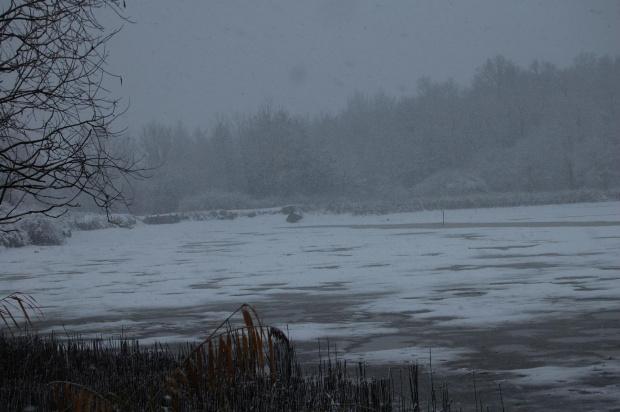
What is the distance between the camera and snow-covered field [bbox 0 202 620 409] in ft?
27.0

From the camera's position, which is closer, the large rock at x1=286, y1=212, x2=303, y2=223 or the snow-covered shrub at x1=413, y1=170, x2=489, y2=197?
the large rock at x1=286, y1=212, x2=303, y2=223

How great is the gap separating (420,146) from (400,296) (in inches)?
3319

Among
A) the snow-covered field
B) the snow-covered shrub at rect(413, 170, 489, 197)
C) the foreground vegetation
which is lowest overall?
the snow-covered field

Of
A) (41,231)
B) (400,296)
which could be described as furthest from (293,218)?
(400,296)

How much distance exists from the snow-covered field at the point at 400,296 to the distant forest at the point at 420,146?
1861 inches

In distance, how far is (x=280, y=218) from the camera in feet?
180

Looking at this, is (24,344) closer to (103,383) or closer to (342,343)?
(103,383)

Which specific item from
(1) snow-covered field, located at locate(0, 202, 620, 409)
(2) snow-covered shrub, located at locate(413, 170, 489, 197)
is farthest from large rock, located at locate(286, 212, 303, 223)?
(2) snow-covered shrub, located at locate(413, 170, 489, 197)

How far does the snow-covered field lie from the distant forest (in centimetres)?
4727

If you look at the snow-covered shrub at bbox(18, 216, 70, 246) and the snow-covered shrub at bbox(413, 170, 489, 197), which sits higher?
the snow-covered shrub at bbox(413, 170, 489, 197)

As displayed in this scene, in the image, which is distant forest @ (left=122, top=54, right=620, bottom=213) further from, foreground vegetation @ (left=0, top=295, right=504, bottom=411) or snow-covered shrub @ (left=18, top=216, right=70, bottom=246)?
foreground vegetation @ (left=0, top=295, right=504, bottom=411)

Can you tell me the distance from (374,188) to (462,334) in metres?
73.8

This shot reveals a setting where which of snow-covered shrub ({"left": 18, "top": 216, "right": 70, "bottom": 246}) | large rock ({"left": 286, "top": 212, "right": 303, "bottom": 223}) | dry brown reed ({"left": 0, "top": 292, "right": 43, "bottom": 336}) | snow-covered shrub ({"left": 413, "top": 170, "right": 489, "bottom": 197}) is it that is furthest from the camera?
snow-covered shrub ({"left": 413, "top": 170, "right": 489, "bottom": 197})

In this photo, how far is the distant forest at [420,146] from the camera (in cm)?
7750
